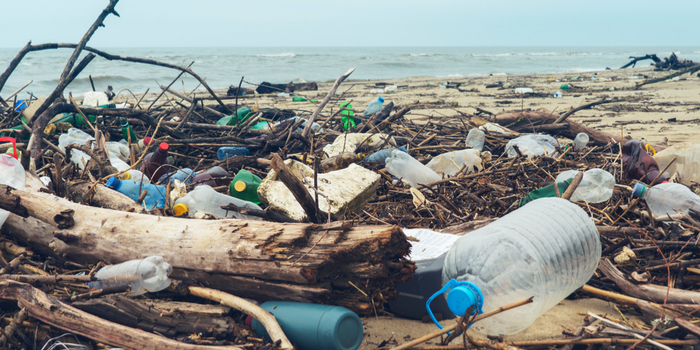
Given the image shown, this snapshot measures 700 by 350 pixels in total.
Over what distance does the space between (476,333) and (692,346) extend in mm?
623

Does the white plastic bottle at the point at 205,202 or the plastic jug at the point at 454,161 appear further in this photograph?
the plastic jug at the point at 454,161

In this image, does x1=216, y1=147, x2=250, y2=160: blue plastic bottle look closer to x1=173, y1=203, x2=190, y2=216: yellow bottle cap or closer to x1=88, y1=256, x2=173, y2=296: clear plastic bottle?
x1=173, y1=203, x2=190, y2=216: yellow bottle cap

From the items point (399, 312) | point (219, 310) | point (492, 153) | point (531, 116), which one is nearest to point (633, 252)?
point (399, 312)

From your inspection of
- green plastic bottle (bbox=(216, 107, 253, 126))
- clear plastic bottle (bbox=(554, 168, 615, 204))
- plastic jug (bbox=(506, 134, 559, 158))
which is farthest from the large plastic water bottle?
green plastic bottle (bbox=(216, 107, 253, 126))

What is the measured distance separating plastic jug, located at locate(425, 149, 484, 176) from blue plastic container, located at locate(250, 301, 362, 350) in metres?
2.04

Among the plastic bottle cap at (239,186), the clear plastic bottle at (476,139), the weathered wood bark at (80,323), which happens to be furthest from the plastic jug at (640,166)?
the weathered wood bark at (80,323)

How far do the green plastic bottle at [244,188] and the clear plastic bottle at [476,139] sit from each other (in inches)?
77.6

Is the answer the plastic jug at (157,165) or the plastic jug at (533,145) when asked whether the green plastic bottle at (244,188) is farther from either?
the plastic jug at (533,145)

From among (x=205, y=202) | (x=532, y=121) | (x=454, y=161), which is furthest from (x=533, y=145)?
(x=205, y=202)

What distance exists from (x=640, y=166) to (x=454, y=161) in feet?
3.98

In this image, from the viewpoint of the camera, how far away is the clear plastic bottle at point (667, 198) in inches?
86.0

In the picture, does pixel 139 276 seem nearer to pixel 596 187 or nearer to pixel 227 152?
pixel 227 152

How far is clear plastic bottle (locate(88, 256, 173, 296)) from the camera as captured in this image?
Result: 1.47 metres

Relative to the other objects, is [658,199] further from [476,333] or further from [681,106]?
[681,106]
